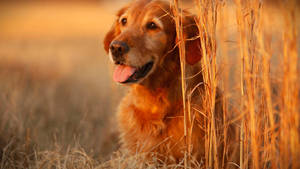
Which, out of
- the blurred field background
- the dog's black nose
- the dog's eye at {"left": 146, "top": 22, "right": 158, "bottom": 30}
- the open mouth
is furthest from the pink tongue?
the blurred field background

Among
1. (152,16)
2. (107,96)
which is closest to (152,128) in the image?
(152,16)

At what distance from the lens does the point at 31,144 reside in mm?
2893

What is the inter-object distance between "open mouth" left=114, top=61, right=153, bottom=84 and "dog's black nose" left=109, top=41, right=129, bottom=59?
0.16 metres

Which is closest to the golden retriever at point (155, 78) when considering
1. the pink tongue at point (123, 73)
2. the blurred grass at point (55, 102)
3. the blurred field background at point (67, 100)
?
the pink tongue at point (123, 73)

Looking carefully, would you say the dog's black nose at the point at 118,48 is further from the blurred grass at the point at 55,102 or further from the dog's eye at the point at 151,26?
the blurred grass at the point at 55,102

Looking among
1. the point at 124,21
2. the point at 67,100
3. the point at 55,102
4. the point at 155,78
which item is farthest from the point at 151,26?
the point at 67,100

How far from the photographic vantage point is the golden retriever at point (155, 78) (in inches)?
100

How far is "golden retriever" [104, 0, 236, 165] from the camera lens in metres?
2.54

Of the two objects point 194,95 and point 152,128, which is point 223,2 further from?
point 152,128

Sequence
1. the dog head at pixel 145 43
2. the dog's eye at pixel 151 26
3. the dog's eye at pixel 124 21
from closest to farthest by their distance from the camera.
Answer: the dog head at pixel 145 43, the dog's eye at pixel 151 26, the dog's eye at pixel 124 21

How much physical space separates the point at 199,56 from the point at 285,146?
41.4 inches

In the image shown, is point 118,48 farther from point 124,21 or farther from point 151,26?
point 124,21

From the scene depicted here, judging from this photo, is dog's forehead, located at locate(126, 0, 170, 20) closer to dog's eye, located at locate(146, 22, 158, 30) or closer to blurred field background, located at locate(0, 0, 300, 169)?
dog's eye, located at locate(146, 22, 158, 30)

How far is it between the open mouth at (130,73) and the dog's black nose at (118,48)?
16 centimetres
